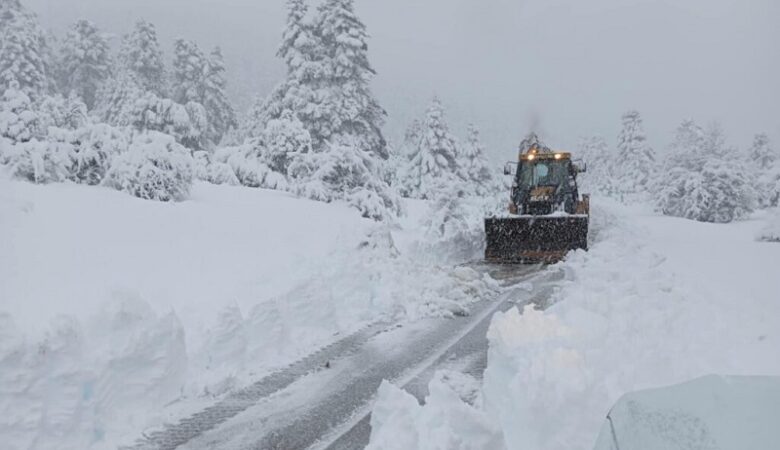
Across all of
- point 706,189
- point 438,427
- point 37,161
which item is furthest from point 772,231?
point 37,161

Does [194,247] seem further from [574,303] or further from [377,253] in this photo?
[574,303]

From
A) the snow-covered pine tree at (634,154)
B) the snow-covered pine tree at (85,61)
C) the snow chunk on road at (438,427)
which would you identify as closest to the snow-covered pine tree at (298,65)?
the snow chunk on road at (438,427)

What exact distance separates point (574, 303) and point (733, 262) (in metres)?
7.45

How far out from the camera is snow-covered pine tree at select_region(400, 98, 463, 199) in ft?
125

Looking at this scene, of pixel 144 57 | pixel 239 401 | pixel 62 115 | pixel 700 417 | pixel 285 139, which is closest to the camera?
pixel 700 417

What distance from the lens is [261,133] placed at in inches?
789

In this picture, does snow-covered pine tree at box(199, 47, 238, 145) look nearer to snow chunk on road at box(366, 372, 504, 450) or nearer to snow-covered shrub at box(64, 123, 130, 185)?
snow-covered shrub at box(64, 123, 130, 185)

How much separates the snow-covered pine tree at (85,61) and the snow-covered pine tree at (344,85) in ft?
91.5

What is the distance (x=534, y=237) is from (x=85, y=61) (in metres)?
39.7

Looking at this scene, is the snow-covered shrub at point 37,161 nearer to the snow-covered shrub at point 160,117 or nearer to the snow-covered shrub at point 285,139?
the snow-covered shrub at point 285,139

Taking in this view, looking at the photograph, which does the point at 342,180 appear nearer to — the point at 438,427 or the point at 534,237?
the point at 534,237

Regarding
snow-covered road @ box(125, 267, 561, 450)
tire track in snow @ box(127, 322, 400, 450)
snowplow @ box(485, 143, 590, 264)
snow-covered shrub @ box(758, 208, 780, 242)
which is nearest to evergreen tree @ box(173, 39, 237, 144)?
snowplow @ box(485, 143, 590, 264)

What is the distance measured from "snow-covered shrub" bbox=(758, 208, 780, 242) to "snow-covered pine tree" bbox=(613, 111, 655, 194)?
40058 millimetres

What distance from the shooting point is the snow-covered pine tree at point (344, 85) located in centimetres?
2158
